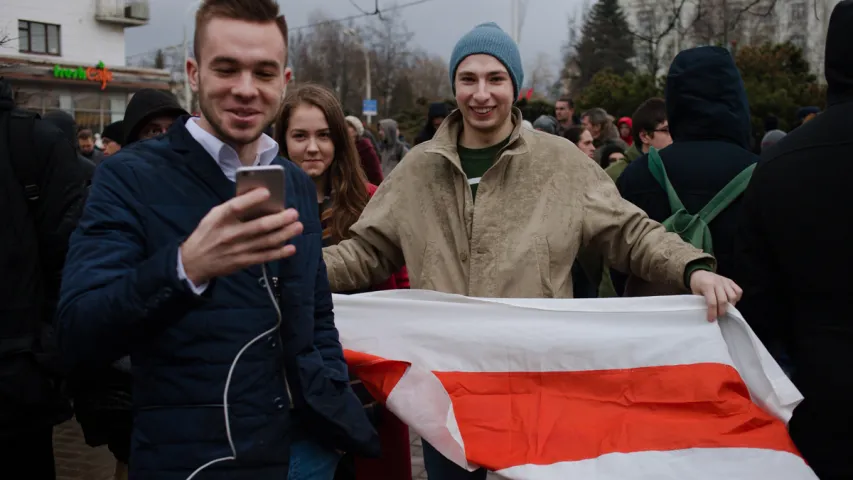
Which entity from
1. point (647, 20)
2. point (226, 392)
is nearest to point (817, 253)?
point (226, 392)

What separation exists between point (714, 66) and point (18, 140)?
301cm

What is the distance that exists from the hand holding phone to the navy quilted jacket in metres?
0.10

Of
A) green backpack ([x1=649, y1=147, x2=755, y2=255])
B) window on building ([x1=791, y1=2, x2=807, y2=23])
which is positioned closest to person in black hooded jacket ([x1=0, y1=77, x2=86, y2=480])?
green backpack ([x1=649, y1=147, x2=755, y2=255])

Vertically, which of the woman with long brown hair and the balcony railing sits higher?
the balcony railing

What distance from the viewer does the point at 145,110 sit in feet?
15.3

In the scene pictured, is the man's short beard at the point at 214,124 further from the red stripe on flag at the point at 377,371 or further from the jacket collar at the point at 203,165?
the red stripe on flag at the point at 377,371

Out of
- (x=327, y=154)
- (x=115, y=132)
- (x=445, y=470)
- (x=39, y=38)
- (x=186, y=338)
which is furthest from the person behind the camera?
(x=39, y=38)

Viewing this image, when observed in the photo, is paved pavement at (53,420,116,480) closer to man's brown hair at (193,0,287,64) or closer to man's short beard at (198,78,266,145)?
man's short beard at (198,78,266,145)

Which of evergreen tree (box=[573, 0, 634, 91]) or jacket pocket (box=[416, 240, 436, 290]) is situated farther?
evergreen tree (box=[573, 0, 634, 91])

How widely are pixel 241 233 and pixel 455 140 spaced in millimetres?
1874

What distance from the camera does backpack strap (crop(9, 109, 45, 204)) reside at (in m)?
3.61

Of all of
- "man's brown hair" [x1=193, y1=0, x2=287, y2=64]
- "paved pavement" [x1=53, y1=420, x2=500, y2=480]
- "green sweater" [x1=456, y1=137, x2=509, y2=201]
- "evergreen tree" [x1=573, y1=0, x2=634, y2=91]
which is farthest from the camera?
"evergreen tree" [x1=573, y1=0, x2=634, y2=91]

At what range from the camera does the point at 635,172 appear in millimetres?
4293

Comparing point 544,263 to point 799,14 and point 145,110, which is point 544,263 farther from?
point 799,14
